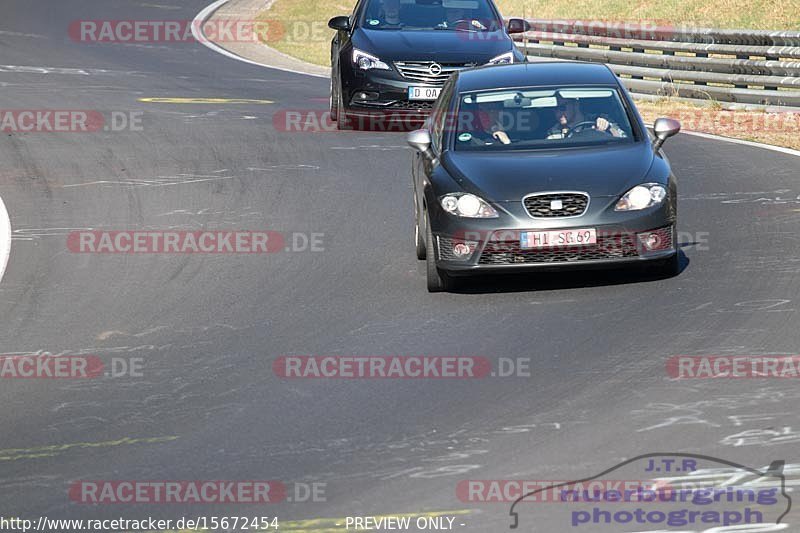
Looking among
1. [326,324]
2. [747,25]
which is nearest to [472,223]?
[326,324]

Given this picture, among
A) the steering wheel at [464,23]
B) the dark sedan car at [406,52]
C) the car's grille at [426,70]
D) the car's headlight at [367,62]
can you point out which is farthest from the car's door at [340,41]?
the steering wheel at [464,23]

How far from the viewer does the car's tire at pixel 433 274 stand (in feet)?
37.6

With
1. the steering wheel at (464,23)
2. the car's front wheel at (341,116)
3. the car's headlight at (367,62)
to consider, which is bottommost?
the car's front wheel at (341,116)

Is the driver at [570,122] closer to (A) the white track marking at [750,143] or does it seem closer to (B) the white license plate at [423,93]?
(A) the white track marking at [750,143]

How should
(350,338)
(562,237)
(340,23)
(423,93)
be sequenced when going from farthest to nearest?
1. (340,23)
2. (423,93)
3. (562,237)
4. (350,338)

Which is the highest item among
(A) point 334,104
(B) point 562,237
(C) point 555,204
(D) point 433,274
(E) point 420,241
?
(C) point 555,204

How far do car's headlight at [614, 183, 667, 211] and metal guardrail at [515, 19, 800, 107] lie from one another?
1045 cm

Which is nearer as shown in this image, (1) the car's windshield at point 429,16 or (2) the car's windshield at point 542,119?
(2) the car's windshield at point 542,119

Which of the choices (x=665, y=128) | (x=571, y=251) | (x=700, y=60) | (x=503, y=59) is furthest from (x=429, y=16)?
(x=571, y=251)

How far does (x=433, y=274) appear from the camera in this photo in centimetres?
1151

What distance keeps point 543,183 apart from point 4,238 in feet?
18.0

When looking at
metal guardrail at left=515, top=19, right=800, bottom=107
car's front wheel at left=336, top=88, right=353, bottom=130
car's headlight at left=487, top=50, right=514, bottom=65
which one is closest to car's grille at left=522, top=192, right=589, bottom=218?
car's headlight at left=487, top=50, right=514, bottom=65

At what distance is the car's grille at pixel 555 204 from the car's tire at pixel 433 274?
0.80 metres

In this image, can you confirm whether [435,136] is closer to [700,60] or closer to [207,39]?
[700,60]
